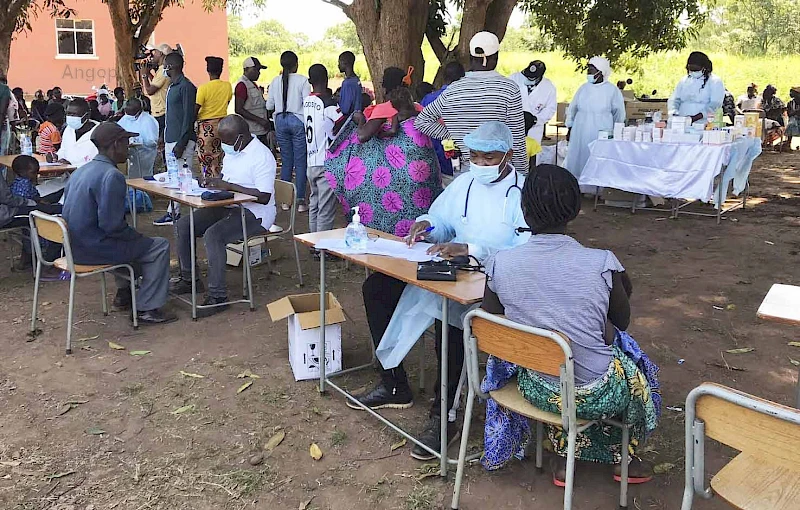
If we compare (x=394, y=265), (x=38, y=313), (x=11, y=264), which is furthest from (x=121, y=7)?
(x=394, y=265)

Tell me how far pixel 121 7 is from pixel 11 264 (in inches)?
411

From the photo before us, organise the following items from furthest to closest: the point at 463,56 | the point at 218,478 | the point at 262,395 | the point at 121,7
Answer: the point at 121,7 → the point at 463,56 → the point at 262,395 → the point at 218,478

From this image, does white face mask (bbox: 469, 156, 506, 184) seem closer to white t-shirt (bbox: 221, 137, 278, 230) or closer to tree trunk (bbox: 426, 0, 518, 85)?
white t-shirt (bbox: 221, 137, 278, 230)

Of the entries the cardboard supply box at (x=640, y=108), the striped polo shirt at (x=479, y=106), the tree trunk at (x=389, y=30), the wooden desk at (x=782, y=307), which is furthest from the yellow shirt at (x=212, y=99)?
the cardboard supply box at (x=640, y=108)

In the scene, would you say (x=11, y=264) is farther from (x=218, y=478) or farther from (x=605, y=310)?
(x=605, y=310)

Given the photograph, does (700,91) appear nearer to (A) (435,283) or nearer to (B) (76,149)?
(B) (76,149)

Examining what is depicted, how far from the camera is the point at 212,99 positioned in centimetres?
792

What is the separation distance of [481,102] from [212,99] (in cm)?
388

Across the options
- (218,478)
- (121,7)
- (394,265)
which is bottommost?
(218,478)

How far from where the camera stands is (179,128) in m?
7.70

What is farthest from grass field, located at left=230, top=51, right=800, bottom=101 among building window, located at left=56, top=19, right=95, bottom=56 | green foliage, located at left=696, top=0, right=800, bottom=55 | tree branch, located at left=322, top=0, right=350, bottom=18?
tree branch, located at left=322, top=0, right=350, bottom=18

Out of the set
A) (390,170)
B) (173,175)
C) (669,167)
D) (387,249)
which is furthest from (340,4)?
(387,249)

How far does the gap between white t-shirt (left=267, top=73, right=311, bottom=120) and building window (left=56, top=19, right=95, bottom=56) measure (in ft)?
61.5

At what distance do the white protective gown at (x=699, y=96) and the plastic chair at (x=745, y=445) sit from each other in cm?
730
